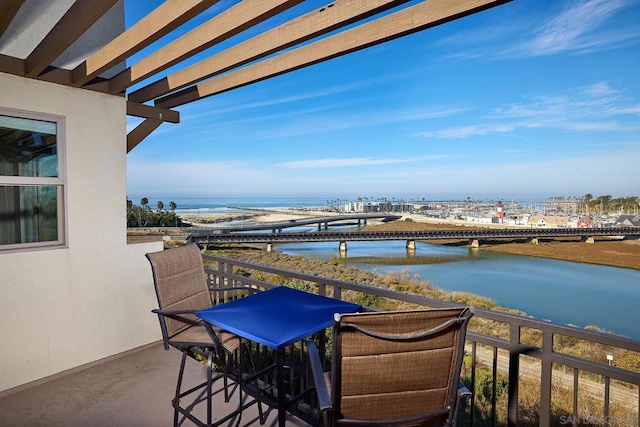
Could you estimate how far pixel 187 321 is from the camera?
7.70ft

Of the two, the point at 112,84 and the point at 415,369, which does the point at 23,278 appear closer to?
the point at 112,84

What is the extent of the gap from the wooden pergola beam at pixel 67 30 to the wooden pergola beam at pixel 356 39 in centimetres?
98

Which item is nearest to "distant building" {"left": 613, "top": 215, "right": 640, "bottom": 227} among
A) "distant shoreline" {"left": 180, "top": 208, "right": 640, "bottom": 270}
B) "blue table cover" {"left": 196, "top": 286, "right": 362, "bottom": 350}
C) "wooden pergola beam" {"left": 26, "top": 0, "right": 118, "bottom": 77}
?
"distant shoreline" {"left": 180, "top": 208, "right": 640, "bottom": 270}

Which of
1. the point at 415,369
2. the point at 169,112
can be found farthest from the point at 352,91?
the point at 415,369

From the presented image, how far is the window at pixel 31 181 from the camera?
2672 mm

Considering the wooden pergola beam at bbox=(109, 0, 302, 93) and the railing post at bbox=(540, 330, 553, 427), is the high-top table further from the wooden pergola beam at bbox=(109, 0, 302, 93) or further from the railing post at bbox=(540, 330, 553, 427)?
the wooden pergola beam at bbox=(109, 0, 302, 93)

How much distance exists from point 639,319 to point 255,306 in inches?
912

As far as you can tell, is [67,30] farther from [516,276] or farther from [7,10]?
[516,276]

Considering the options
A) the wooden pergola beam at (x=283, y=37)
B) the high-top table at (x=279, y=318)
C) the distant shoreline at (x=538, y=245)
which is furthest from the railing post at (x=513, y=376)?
the distant shoreline at (x=538, y=245)

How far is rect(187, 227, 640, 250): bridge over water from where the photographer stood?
2380 centimetres

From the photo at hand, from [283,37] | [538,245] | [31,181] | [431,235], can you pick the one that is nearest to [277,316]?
[283,37]

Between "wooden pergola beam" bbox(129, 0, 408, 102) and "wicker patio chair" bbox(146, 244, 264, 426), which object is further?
"wicker patio chair" bbox(146, 244, 264, 426)

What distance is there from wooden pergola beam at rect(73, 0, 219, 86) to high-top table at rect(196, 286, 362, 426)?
62.6 inches

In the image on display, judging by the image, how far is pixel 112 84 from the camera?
9.89 ft
